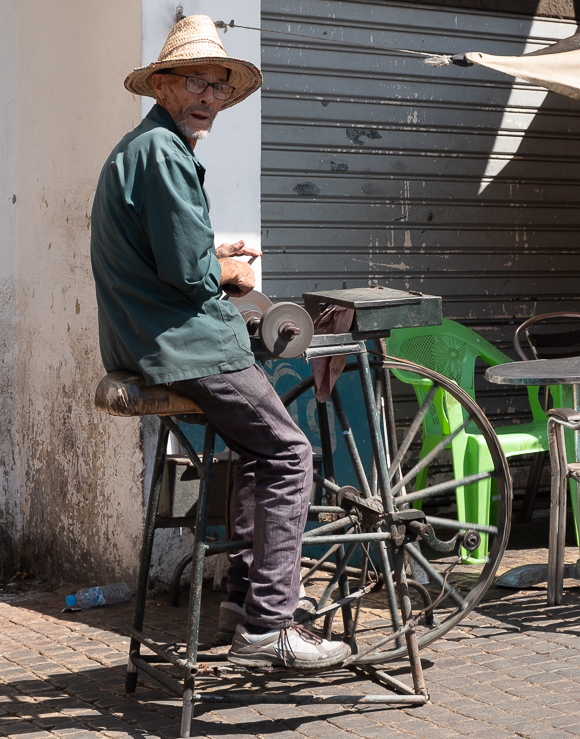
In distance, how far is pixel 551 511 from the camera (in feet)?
15.6

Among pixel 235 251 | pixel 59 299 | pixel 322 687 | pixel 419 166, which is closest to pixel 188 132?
pixel 235 251

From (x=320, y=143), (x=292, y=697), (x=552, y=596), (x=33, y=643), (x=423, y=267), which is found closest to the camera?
(x=292, y=697)

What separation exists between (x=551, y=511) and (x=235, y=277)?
6.82 ft

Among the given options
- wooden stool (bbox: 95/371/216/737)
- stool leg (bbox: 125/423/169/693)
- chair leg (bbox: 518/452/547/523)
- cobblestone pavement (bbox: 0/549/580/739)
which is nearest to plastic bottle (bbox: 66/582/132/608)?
cobblestone pavement (bbox: 0/549/580/739)

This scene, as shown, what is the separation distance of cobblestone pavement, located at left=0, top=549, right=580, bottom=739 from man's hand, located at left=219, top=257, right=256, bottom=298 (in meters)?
1.46

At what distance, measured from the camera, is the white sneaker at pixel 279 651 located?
3406 mm

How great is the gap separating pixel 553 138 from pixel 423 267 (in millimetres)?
1398

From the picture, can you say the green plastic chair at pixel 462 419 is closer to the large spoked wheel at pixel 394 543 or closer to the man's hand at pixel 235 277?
the large spoked wheel at pixel 394 543

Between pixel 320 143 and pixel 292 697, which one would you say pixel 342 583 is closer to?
pixel 292 697

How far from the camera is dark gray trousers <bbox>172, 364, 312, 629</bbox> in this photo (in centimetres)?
341

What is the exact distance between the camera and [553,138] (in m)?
7.08

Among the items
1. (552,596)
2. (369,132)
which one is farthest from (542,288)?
(552,596)

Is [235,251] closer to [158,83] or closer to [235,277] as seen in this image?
[235,277]

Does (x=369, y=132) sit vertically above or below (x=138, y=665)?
above
